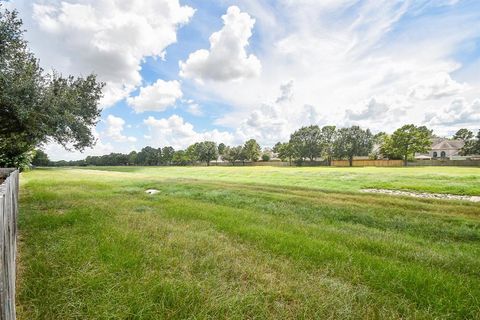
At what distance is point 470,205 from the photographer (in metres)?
14.8

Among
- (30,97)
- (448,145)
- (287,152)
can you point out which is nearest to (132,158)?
(287,152)

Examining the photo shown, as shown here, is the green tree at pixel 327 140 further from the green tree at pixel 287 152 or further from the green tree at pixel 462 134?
the green tree at pixel 462 134

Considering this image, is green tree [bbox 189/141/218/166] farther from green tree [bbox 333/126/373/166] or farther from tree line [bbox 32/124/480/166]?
green tree [bbox 333/126/373/166]

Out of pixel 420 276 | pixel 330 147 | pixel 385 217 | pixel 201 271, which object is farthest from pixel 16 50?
pixel 330 147

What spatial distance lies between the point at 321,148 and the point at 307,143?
5.16 meters

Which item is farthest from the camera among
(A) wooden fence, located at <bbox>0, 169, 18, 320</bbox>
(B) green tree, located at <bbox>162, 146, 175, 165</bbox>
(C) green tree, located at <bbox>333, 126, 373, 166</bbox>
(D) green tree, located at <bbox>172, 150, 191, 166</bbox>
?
(B) green tree, located at <bbox>162, 146, 175, 165</bbox>

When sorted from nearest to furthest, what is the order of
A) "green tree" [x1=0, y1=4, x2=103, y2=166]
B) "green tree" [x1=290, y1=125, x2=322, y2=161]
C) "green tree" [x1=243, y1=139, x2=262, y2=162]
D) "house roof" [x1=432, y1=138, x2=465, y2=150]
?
"green tree" [x1=0, y1=4, x2=103, y2=166], "green tree" [x1=290, y1=125, x2=322, y2=161], "house roof" [x1=432, y1=138, x2=465, y2=150], "green tree" [x1=243, y1=139, x2=262, y2=162]

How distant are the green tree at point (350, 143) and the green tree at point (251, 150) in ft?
112

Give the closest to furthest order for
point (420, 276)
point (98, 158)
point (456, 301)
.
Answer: point (456, 301)
point (420, 276)
point (98, 158)

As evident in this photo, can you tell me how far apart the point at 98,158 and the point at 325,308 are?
177 metres

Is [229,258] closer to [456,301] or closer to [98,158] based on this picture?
[456,301]

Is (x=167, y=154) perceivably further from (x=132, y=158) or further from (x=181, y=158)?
(x=132, y=158)

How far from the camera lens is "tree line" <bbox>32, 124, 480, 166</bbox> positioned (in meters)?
72.1

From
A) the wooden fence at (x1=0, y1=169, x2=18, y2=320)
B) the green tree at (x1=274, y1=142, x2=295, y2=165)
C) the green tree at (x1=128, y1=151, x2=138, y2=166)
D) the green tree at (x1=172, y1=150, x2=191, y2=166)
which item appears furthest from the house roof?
the green tree at (x1=128, y1=151, x2=138, y2=166)
